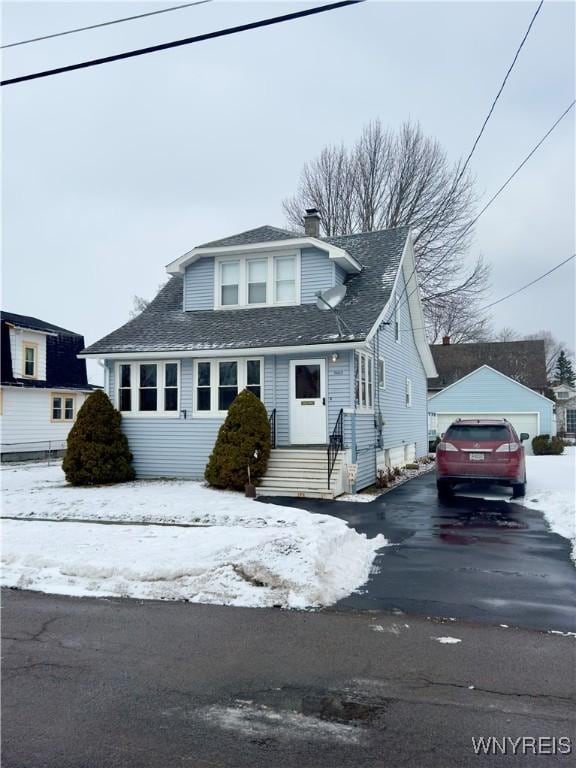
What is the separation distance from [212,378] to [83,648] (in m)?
11.2

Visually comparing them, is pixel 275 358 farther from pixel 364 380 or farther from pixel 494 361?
pixel 494 361

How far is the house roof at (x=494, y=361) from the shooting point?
45281mm

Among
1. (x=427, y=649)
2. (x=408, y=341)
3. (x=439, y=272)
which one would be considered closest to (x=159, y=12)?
(x=427, y=649)

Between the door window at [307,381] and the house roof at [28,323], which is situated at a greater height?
the house roof at [28,323]

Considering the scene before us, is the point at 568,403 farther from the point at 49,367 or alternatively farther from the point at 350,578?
the point at 350,578

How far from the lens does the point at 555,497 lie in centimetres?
1279

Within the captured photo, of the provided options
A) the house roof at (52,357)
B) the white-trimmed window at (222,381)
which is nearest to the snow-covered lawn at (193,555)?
the white-trimmed window at (222,381)

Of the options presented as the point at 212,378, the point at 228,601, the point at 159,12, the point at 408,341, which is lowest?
the point at 228,601

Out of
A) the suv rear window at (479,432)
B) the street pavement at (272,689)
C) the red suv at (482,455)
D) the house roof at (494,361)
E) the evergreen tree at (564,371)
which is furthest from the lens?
the evergreen tree at (564,371)

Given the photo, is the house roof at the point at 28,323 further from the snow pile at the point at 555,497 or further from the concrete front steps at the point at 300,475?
the snow pile at the point at 555,497

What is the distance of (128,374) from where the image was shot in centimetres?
1689

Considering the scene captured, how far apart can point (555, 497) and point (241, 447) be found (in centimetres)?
694

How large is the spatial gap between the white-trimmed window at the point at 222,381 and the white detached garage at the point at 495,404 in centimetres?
2474

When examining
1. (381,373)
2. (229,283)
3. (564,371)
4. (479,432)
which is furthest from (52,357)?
(564,371)
